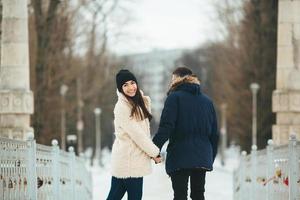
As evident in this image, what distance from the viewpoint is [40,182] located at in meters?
16.8

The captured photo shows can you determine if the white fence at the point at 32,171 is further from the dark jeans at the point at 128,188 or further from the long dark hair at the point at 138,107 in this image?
the long dark hair at the point at 138,107

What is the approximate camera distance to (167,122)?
517 inches

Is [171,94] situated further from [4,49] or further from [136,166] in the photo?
[4,49]

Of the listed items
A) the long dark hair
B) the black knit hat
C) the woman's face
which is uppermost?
the black knit hat

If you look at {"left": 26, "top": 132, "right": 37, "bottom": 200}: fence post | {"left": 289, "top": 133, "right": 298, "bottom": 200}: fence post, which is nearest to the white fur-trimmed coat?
{"left": 26, "top": 132, "right": 37, "bottom": 200}: fence post

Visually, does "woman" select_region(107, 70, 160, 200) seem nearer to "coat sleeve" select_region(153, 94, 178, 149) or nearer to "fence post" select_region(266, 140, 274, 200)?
"coat sleeve" select_region(153, 94, 178, 149)

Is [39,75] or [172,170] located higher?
[39,75]

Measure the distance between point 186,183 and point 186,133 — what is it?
1.99 ft

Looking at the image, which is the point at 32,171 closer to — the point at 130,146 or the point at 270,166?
the point at 130,146

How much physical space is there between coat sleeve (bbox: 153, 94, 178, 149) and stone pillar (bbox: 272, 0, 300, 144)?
15478mm

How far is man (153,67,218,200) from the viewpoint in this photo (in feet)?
43.2

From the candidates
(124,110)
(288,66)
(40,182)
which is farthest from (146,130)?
(288,66)

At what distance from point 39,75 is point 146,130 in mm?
34603

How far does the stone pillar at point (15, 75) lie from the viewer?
25469mm
